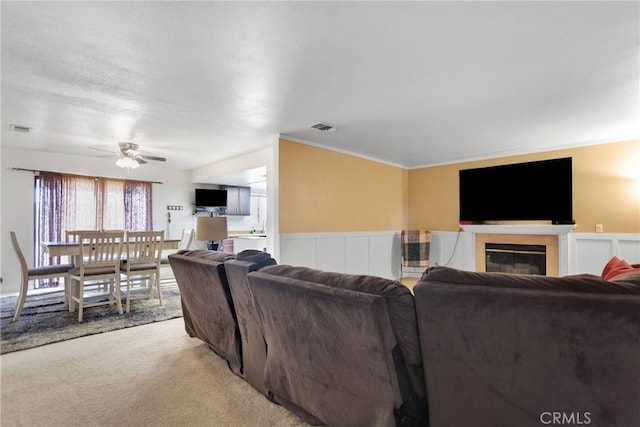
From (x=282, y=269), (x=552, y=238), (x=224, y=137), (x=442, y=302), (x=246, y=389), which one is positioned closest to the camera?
(x=442, y=302)

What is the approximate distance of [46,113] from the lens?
330 centimetres

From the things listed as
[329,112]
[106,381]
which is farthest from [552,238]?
[106,381]

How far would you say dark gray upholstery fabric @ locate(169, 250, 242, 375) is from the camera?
7.37 ft

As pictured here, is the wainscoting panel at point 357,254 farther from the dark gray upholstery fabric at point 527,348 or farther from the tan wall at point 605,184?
the dark gray upholstery fabric at point 527,348

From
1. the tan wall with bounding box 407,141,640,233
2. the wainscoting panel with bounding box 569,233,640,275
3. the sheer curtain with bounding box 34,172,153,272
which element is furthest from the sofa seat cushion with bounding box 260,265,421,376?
the sheer curtain with bounding box 34,172,153,272

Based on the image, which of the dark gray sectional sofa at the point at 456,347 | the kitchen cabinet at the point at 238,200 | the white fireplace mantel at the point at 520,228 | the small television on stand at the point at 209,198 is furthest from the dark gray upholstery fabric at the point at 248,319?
the kitchen cabinet at the point at 238,200

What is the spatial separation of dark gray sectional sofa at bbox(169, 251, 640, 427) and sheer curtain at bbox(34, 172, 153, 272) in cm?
527

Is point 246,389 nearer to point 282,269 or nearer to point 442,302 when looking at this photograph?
point 282,269

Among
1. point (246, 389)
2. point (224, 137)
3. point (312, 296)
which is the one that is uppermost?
point (224, 137)

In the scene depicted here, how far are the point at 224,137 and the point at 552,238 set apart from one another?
5.11 meters

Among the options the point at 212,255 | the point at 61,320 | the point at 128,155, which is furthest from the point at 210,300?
the point at 128,155

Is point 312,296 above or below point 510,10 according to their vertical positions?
below

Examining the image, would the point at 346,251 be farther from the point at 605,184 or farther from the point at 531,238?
the point at 605,184

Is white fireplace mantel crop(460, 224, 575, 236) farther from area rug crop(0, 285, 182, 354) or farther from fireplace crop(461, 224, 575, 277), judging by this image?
area rug crop(0, 285, 182, 354)
